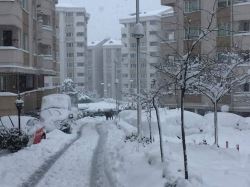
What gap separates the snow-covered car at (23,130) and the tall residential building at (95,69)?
357 feet

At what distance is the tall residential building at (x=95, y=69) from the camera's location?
141 metres

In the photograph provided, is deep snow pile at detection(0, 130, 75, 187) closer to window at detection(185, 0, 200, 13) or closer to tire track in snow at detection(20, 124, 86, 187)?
tire track in snow at detection(20, 124, 86, 187)

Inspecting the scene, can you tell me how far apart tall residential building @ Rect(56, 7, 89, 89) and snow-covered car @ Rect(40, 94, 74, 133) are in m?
89.6

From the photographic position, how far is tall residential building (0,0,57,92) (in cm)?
3353

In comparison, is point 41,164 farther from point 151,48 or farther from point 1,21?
point 151,48

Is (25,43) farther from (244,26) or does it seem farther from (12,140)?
(12,140)

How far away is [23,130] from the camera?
2469cm

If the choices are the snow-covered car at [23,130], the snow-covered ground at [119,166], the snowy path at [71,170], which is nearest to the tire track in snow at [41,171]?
the snow-covered ground at [119,166]

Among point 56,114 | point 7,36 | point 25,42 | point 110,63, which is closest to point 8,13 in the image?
point 7,36

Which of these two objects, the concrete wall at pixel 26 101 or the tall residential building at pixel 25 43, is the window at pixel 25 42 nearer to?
the tall residential building at pixel 25 43

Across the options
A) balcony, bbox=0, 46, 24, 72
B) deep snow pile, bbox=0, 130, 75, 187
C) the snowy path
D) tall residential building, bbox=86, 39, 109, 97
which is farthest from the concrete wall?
tall residential building, bbox=86, 39, 109, 97

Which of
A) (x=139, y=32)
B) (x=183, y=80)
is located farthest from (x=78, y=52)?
(x=183, y=80)

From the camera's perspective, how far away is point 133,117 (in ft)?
150

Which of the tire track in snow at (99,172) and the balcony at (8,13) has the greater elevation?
the balcony at (8,13)
